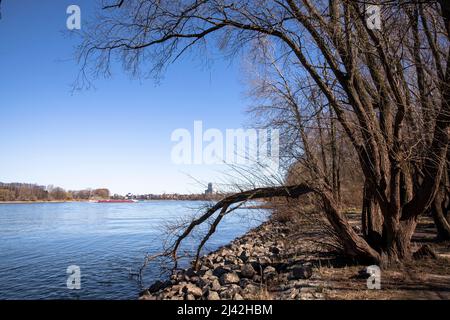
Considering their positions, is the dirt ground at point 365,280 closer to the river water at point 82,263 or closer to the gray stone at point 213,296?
the gray stone at point 213,296

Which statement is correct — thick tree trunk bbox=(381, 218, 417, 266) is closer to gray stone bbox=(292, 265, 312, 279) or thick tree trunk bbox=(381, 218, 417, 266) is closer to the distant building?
gray stone bbox=(292, 265, 312, 279)

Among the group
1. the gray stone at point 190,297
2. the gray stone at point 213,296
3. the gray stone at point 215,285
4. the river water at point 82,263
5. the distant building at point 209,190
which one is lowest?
the river water at point 82,263

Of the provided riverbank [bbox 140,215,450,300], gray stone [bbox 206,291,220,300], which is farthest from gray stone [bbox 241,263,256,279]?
gray stone [bbox 206,291,220,300]

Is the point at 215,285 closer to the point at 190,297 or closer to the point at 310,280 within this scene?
the point at 190,297

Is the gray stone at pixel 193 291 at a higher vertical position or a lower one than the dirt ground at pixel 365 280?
lower

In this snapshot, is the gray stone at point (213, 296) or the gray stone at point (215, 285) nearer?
the gray stone at point (213, 296)

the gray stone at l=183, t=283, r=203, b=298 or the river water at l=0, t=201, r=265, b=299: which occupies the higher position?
the gray stone at l=183, t=283, r=203, b=298

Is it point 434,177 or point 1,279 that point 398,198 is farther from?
point 1,279

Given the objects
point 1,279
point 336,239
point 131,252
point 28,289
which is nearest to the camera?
point 336,239

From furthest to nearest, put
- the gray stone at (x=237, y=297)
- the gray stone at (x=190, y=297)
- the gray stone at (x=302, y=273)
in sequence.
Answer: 1. the gray stone at (x=302, y=273)
2. the gray stone at (x=190, y=297)
3. the gray stone at (x=237, y=297)

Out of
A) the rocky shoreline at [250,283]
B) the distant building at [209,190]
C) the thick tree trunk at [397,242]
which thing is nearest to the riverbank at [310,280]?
the rocky shoreline at [250,283]

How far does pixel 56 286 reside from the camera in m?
11.3

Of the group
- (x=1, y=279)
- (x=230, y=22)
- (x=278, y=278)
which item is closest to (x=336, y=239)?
(x=278, y=278)

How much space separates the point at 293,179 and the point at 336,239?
173 centimetres
